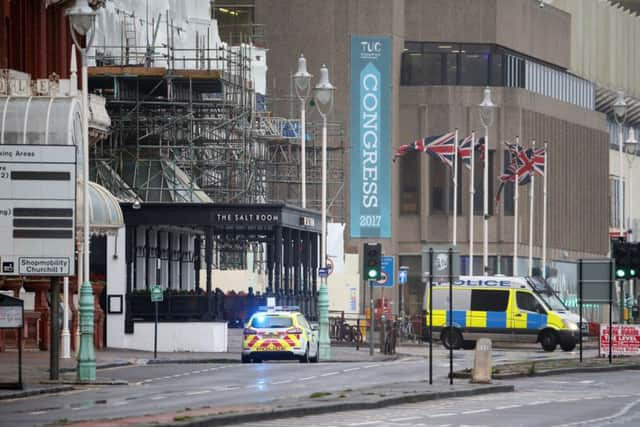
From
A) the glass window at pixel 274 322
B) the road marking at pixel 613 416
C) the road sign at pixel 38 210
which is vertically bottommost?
the road marking at pixel 613 416

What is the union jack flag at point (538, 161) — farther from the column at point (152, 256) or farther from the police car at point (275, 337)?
the police car at point (275, 337)

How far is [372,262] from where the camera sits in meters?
56.8

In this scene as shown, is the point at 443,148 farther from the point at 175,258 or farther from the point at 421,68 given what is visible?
the point at 421,68

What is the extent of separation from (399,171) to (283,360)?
68.8 m

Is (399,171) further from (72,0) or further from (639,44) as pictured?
(72,0)

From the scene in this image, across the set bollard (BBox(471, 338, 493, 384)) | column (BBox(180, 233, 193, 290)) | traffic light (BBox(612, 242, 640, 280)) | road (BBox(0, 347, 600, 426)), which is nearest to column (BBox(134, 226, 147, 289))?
column (BBox(180, 233, 193, 290))

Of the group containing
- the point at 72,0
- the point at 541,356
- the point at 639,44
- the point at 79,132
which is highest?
the point at 639,44

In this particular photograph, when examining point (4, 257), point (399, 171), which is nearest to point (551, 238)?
point (399, 171)

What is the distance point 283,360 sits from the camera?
183 feet

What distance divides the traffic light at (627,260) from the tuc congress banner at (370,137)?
2612 inches

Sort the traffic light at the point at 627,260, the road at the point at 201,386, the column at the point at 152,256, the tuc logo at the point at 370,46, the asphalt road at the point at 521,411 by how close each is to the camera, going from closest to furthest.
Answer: the asphalt road at the point at 521,411, the road at the point at 201,386, the traffic light at the point at 627,260, the column at the point at 152,256, the tuc logo at the point at 370,46

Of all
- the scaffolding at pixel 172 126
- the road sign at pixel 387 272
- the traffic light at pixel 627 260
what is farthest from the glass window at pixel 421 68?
the traffic light at pixel 627 260

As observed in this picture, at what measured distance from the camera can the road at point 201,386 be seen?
30609mm

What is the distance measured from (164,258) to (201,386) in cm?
3820
